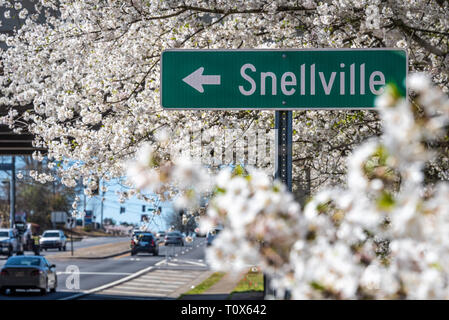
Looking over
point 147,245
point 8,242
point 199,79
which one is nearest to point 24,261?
point 8,242

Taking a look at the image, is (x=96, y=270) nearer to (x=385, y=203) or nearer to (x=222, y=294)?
(x=222, y=294)

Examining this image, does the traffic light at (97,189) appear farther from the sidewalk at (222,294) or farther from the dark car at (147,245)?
the dark car at (147,245)

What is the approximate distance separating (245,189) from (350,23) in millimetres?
5670

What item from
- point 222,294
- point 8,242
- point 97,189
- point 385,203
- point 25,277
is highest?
point 97,189

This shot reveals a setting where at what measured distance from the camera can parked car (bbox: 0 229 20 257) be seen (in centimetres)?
4169

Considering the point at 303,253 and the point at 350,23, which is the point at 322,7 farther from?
the point at 303,253

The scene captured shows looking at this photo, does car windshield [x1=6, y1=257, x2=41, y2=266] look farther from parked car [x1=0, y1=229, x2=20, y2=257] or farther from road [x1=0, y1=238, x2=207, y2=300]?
parked car [x1=0, y1=229, x2=20, y2=257]

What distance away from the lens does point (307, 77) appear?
4.51m

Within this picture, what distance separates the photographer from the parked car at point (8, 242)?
41.7m

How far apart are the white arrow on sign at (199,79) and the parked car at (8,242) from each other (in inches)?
1551

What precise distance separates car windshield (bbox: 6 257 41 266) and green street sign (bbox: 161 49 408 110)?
20.1 m

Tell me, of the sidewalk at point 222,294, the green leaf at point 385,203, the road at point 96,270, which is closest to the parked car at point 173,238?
the road at point 96,270

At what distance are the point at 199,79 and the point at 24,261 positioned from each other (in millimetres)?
20444

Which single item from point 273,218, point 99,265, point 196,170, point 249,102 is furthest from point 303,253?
point 99,265
